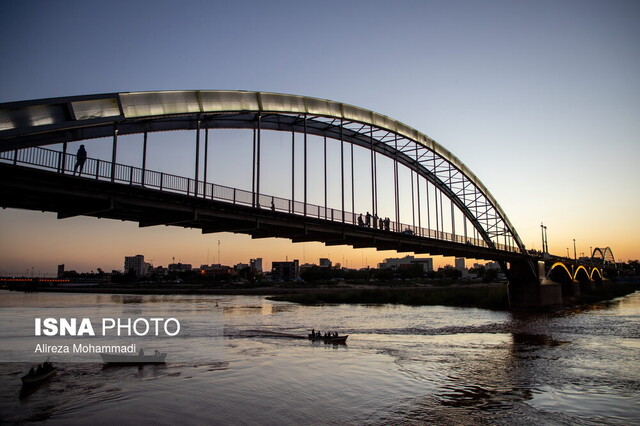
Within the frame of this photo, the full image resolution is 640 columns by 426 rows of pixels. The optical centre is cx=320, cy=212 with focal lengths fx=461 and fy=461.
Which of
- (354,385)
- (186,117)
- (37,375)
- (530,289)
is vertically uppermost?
(186,117)

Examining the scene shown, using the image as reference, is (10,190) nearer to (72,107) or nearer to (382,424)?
(72,107)

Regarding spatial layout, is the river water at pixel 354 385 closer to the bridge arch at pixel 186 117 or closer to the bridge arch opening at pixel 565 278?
the bridge arch at pixel 186 117

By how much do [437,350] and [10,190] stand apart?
22.4m

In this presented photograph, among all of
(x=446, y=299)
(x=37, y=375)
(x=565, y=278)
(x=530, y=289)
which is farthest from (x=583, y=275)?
(x=37, y=375)

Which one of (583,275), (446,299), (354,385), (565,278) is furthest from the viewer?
(583,275)

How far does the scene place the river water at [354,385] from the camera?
1436 cm

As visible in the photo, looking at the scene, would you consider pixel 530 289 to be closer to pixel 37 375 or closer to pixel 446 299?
pixel 446 299

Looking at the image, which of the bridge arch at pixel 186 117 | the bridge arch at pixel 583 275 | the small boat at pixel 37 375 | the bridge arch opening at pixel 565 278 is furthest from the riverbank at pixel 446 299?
the small boat at pixel 37 375

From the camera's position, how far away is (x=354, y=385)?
18.1 meters

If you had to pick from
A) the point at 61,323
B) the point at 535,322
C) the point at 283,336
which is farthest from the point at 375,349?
the point at 61,323

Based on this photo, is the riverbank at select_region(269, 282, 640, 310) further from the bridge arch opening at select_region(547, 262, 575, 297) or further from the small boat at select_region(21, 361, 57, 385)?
the small boat at select_region(21, 361, 57, 385)

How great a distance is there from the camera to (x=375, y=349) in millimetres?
26719

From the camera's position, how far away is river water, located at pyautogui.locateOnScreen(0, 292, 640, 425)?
1436cm

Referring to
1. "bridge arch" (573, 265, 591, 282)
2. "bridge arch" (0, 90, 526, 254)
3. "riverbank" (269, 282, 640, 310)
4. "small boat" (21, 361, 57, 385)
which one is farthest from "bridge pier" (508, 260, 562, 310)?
"small boat" (21, 361, 57, 385)
